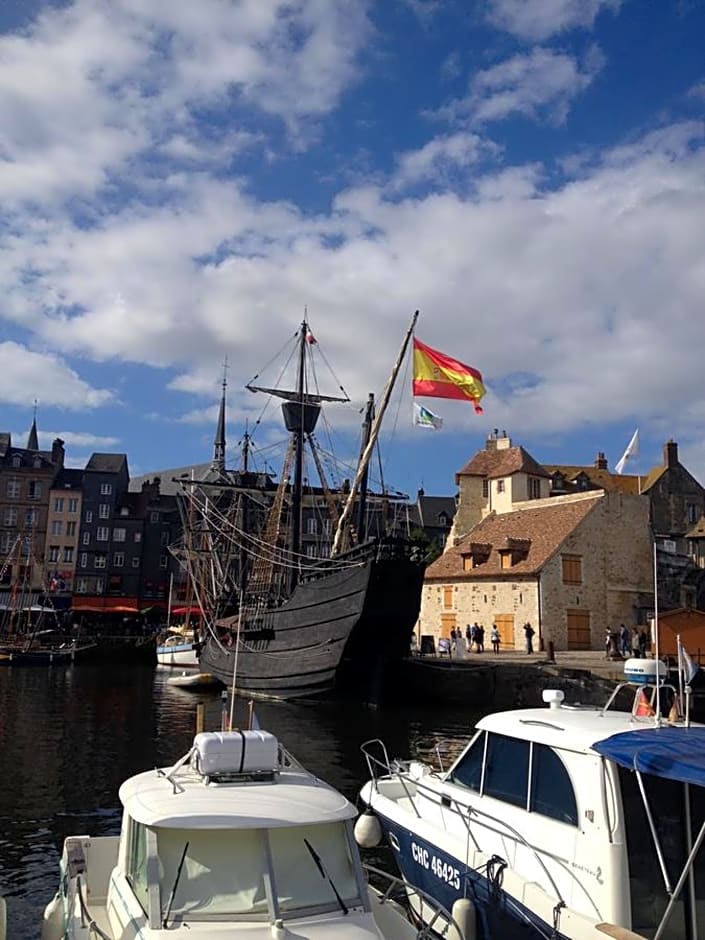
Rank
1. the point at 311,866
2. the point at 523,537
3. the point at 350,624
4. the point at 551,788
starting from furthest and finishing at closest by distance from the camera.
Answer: the point at 523,537
the point at 350,624
the point at 551,788
the point at 311,866

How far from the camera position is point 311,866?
6.73 metres

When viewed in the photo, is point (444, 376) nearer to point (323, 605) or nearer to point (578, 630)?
point (323, 605)

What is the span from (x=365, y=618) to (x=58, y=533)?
58.3 metres

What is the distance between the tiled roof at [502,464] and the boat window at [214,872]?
54257mm

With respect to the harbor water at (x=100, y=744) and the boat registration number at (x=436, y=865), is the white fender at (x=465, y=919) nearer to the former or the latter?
the boat registration number at (x=436, y=865)

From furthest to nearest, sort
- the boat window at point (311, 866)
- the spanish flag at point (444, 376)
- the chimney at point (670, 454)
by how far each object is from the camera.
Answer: the chimney at point (670, 454)
the spanish flag at point (444, 376)
the boat window at point (311, 866)

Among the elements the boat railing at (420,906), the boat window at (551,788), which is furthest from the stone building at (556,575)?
A: the boat window at (551,788)

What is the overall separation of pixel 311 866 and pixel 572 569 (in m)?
39.9

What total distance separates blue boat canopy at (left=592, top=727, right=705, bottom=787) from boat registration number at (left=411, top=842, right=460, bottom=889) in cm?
229

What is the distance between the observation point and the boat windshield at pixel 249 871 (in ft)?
20.8

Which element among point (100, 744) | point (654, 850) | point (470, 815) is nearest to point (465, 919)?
point (654, 850)

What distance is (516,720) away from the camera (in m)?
9.23

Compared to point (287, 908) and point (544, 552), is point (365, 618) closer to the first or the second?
point (544, 552)

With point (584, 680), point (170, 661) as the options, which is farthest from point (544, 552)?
point (170, 661)
